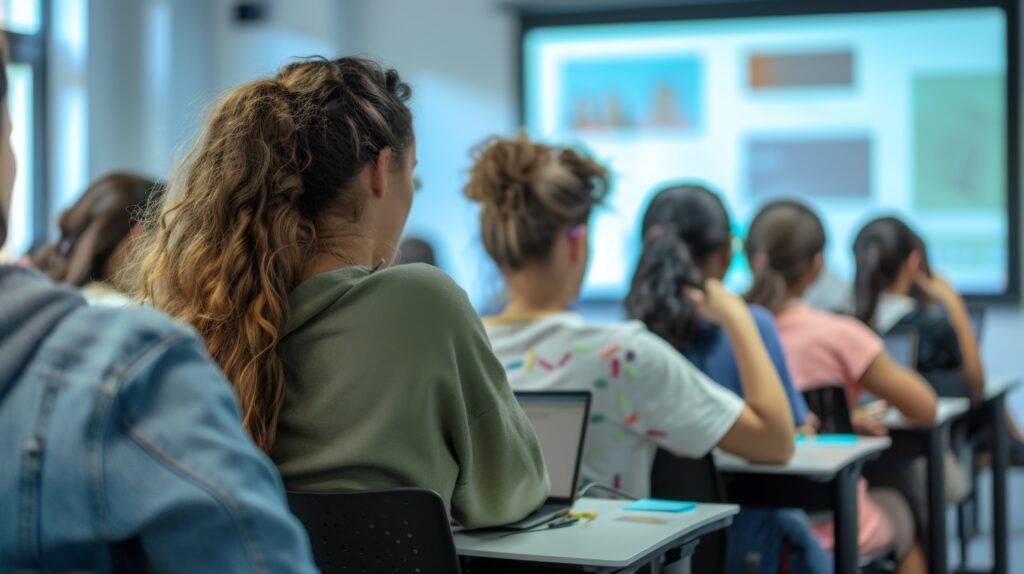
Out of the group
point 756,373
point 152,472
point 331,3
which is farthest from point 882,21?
point 152,472

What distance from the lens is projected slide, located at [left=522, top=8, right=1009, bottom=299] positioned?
6.09 metres

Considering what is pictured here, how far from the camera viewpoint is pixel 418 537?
140cm

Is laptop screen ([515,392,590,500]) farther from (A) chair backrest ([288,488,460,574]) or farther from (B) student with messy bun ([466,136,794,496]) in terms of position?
(A) chair backrest ([288,488,460,574])

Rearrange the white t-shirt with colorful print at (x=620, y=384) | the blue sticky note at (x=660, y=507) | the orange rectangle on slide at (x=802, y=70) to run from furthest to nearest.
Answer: the orange rectangle on slide at (x=802, y=70), the white t-shirt with colorful print at (x=620, y=384), the blue sticky note at (x=660, y=507)

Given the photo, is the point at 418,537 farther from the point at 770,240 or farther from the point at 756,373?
the point at 770,240

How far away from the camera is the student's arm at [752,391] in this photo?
236 cm

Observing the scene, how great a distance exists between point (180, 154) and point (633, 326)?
0.90 meters

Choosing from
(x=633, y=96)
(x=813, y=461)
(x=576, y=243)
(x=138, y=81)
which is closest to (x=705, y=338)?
(x=813, y=461)

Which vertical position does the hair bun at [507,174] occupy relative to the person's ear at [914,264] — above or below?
above

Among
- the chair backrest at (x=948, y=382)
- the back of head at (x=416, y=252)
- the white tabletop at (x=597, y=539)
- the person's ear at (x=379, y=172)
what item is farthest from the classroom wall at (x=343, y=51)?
the person's ear at (x=379, y=172)

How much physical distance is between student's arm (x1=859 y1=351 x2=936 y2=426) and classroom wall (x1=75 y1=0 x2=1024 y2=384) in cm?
342

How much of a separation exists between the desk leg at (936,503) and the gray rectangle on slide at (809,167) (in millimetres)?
3139

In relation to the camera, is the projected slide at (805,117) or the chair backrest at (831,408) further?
the projected slide at (805,117)

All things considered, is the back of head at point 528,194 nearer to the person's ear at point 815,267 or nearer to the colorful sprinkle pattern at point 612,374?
the colorful sprinkle pattern at point 612,374
